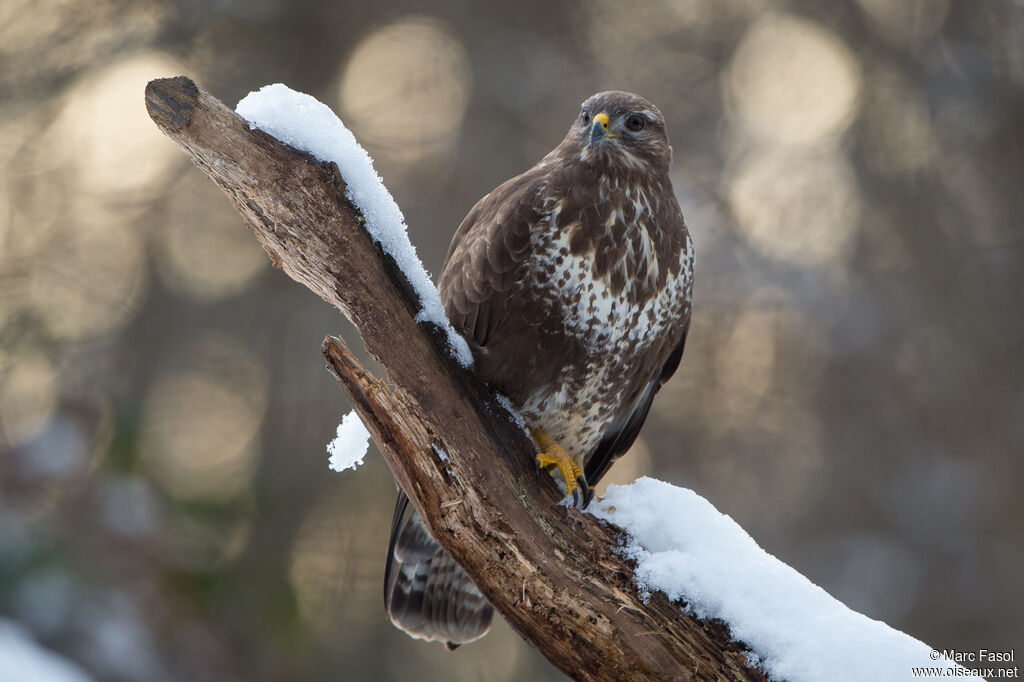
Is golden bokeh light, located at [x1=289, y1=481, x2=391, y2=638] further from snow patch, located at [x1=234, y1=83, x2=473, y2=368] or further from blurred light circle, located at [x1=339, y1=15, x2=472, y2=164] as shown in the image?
snow patch, located at [x1=234, y1=83, x2=473, y2=368]

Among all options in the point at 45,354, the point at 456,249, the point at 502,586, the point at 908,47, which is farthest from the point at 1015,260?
the point at 45,354

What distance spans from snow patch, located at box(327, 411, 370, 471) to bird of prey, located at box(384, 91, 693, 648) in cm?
33

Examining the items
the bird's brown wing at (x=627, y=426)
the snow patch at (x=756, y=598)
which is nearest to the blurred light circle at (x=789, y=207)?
the bird's brown wing at (x=627, y=426)

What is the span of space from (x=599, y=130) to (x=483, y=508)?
4.69 ft

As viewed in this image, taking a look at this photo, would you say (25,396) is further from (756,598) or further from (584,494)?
(756,598)

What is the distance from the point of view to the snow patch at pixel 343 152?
258 centimetres

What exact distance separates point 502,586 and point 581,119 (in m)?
1.80

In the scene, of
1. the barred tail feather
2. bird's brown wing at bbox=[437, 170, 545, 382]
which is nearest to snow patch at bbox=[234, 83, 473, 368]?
bird's brown wing at bbox=[437, 170, 545, 382]

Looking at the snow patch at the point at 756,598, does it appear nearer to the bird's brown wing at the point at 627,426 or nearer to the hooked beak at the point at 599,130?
the bird's brown wing at the point at 627,426

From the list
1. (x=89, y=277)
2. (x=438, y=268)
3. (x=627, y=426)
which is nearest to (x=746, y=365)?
(x=438, y=268)

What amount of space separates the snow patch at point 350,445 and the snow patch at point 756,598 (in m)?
0.75

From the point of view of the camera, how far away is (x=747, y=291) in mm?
7008

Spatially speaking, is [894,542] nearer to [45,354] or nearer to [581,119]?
[581,119]

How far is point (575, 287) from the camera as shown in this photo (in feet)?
9.95
